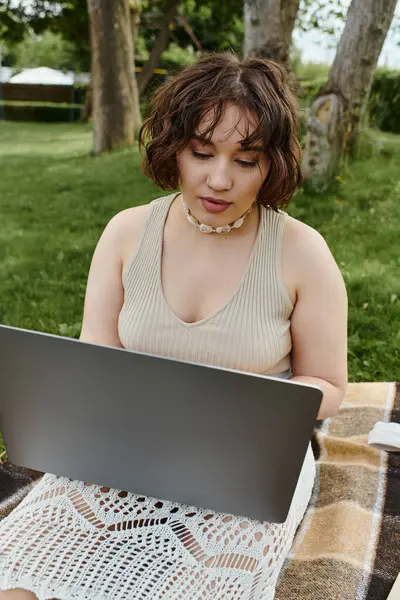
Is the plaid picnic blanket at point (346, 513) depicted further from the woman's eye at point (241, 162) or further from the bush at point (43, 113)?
the bush at point (43, 113)

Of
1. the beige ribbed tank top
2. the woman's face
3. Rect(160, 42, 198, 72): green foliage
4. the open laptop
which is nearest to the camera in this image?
the open laptop

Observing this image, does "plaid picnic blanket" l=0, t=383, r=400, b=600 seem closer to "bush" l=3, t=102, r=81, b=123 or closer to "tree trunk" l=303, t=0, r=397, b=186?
"tree trunk" l=303, t=0, r=397, b=186

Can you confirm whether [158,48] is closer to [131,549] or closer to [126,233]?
[126,233]

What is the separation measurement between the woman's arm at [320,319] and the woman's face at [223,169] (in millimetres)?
187

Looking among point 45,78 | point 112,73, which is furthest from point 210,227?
point 45,78

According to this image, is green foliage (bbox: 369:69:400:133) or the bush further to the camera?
the bush

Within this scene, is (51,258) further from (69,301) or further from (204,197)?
(204,197)

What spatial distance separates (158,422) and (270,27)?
4225mm

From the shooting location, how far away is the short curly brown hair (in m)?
1.48

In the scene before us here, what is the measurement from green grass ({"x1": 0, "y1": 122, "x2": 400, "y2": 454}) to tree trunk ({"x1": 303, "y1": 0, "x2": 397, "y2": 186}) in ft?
0.72

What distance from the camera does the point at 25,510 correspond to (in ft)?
4.88

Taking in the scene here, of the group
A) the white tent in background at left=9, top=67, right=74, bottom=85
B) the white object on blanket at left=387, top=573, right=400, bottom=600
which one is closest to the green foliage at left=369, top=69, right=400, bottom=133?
the white object on blanket at left=387, top=573, right=400, bottom=600

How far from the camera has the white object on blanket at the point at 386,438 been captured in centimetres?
220

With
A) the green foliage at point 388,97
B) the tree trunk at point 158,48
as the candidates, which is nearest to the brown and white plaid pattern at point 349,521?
the green foliage at point 388,97
